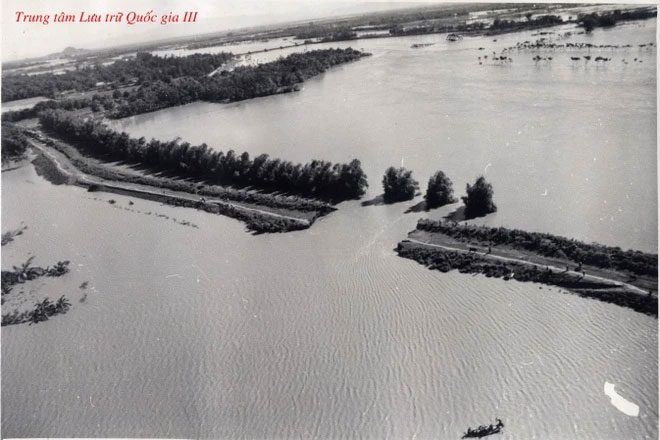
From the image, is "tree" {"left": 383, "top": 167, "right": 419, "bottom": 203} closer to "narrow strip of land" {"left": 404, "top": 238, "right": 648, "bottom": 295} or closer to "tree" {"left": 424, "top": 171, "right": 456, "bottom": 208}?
"tree" {"left": 424, "top": 171, "right": 456, "bottom": 208}

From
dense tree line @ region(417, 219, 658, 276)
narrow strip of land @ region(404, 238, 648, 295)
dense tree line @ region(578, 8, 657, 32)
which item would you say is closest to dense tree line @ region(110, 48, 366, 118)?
dense tree line @ region(578, 8, 657, 32)

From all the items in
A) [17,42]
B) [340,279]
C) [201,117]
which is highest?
[17,42]

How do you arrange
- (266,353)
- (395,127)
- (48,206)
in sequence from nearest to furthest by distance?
(266,353), (48,206), (395,127)

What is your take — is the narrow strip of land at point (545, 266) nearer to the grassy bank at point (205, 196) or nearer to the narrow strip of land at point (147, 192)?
the grassy bank at point (205, 196)

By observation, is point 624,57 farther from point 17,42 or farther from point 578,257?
point 17,42

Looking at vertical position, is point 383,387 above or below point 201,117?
below

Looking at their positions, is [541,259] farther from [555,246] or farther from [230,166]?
[230,166]

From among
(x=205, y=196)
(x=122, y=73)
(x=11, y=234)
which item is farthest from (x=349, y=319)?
(x=122, y=73)

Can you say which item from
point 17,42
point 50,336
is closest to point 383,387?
A: point 50,336
